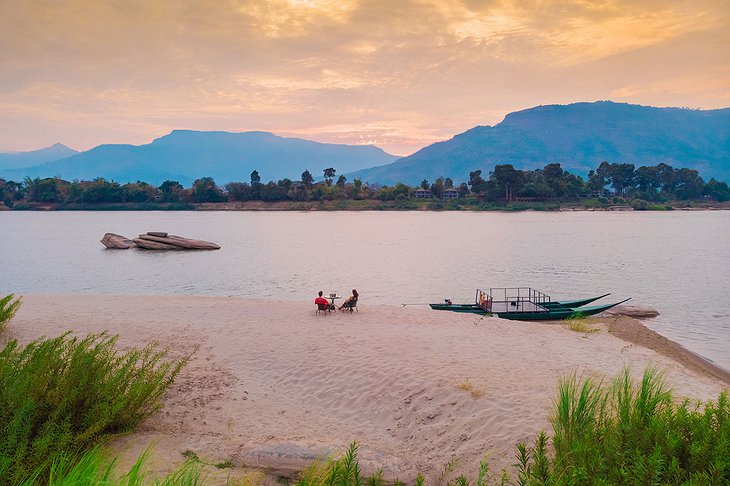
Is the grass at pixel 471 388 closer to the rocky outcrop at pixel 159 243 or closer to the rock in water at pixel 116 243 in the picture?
the rocky outcrop at pixel 159 243

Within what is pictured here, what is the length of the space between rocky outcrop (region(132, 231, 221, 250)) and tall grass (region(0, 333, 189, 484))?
174 ft

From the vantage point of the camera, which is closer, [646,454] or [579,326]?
[646,454]

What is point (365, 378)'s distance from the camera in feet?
39.5

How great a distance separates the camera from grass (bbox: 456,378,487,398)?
33.1ft

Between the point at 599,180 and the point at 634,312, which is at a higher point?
the point at 599,180

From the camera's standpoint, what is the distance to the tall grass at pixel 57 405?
6.09 m

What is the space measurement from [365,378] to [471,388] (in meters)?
2.99

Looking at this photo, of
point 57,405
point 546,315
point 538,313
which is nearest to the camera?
point 57,405

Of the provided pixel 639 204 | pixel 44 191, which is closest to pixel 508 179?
pixel 639 204

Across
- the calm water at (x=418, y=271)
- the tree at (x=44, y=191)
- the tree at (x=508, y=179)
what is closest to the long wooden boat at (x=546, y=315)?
the calm water at (x=418, y=271)

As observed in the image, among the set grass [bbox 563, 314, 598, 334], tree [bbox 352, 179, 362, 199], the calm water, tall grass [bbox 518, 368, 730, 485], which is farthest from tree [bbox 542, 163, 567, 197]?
tall grass [bbox 518, 368, 730, 485]

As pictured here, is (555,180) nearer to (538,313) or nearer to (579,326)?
(538,313)

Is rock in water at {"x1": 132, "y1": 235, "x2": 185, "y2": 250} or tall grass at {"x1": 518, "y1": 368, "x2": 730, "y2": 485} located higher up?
tall grass at {"x1": 518, "y1": 368, "x2": 730, "y2": 485}

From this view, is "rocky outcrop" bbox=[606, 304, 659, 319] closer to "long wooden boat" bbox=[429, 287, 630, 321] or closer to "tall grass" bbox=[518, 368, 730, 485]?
"long wooden boat" bbox=[429, 287, 630, 321]
